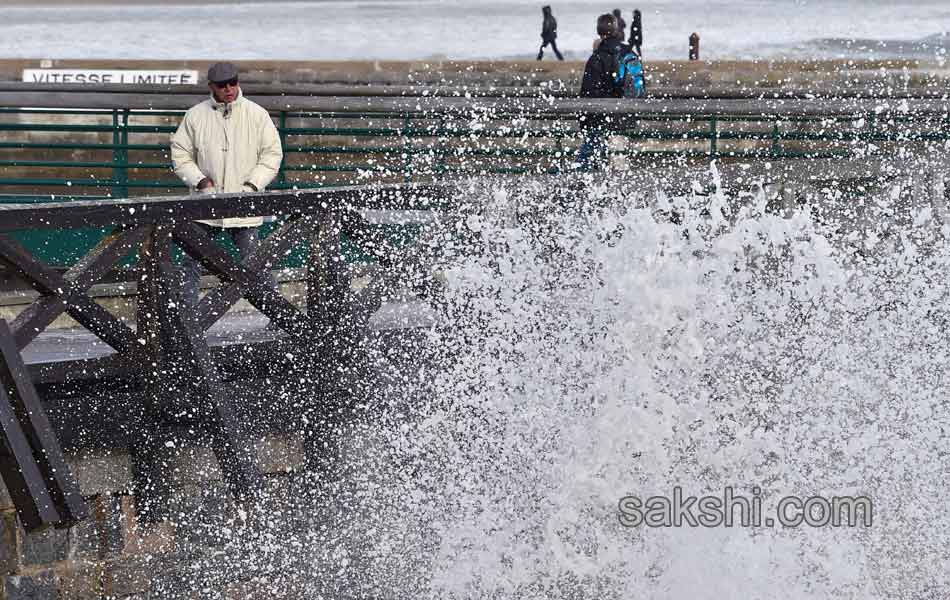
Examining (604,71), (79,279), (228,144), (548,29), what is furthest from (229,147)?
(548,29)

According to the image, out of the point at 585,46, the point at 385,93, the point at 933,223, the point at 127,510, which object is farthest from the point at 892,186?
the point at 585,46

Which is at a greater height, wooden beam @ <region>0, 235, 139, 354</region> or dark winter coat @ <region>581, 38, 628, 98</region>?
dark winter coat @ <region>581, 38, 628, 98</region>

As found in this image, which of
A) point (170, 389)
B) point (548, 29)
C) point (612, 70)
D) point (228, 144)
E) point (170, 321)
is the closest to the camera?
point (170, 321)

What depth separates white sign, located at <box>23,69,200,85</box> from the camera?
2028 centimetres

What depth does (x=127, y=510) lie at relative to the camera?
25.0ft

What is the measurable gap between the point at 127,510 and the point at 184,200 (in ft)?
5.16

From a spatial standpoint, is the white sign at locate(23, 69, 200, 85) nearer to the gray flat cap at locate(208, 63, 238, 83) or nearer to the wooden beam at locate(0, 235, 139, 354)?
the gray flat cap at locate(208, 63, 238, 83)

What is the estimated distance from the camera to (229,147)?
323 inches

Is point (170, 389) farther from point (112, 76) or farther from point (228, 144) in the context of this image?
point (112, 76)

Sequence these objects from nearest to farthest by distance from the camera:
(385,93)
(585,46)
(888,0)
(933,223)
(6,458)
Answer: (6,458) → (933,223) → (385,93) → (585,46) → (888,0)

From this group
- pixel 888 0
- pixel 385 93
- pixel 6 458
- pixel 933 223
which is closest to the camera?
pixel 6 458


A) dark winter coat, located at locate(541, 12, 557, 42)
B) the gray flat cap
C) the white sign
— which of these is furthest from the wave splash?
dark winter coat, located at locate(541, 12, 557, 42)

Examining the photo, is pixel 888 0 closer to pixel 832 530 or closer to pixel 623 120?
pixel 623 120
